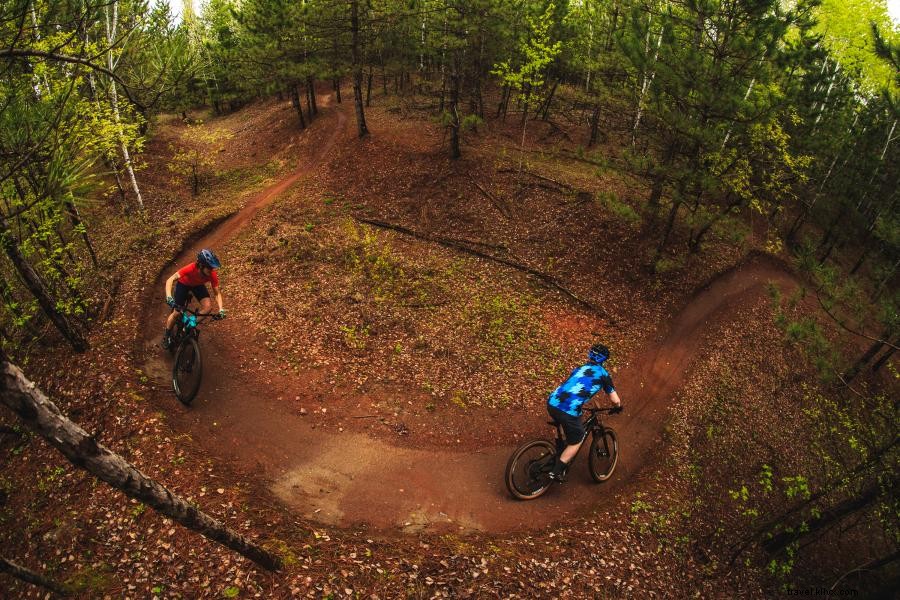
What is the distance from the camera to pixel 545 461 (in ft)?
28.6

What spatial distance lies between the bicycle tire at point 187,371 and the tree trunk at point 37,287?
8.45ft

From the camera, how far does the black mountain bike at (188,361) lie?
32.0 feet

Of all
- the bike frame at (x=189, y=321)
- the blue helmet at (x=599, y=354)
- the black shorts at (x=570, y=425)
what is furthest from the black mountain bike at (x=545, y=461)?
the bike frame at (x=189, y=321)

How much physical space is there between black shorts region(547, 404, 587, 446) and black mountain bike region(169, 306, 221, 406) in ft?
25.4

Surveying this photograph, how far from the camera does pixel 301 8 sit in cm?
2466

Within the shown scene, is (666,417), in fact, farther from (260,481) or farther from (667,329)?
(260,481)

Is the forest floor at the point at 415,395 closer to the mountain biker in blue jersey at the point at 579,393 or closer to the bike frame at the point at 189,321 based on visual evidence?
the bike frame at the point at 189,321

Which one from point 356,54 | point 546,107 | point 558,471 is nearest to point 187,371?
point 558,471

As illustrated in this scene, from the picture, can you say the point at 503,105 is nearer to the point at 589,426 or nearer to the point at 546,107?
the point at 546,107

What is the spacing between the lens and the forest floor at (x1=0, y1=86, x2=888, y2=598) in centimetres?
718

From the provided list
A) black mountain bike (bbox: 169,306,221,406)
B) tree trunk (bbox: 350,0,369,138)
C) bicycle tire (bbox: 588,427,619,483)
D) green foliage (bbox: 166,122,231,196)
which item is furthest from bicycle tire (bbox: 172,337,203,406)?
tree trunk (bbox: 350,0,369,138)

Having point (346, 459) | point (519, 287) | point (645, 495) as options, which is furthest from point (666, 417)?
point (346, 459)

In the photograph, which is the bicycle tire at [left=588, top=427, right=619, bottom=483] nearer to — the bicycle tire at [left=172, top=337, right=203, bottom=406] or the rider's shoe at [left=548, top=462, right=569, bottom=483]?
the rider's shoe at [left=548, top=462, right=569, bottom=483]

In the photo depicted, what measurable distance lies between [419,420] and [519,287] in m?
7.95
